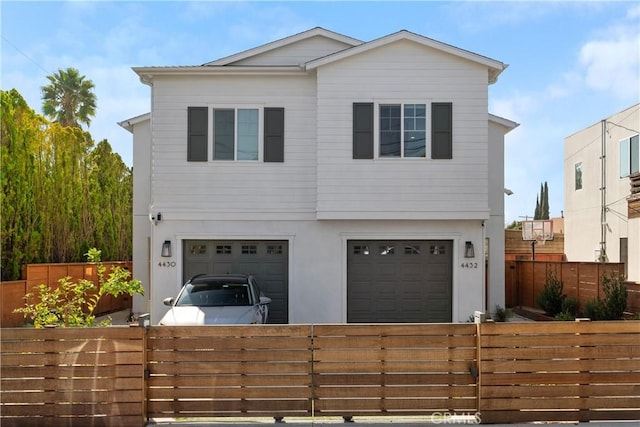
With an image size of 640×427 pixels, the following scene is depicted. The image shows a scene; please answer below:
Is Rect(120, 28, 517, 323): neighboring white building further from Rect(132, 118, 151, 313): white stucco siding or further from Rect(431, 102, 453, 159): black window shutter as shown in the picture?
Rect(132, 118, 151, 313): white stucco siding

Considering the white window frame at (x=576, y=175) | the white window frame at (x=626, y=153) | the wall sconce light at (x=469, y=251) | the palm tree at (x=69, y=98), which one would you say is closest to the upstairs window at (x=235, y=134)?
the wall sconce light at (x=469, y=251)

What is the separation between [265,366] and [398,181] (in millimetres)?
6985

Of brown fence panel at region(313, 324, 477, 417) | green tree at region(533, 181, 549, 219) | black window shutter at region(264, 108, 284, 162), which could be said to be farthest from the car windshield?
green tree at region(533, 181, 549, 219)

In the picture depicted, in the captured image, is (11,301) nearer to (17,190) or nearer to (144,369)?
(17,190)

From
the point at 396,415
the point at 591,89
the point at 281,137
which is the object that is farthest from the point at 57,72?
the point at 396,415

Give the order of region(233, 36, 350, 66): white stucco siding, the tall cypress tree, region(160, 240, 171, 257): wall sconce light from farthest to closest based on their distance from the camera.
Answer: the tall cypress tree, region(233, 36, 350, 66): white stucco siding, region(160, 240, 171, 257): wall sconce light

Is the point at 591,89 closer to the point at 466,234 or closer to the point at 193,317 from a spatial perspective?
the point at 466,234

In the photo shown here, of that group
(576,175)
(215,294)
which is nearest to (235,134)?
(215,294)

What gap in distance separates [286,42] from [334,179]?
4417mm

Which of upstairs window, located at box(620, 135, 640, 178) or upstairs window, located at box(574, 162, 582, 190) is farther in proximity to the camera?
upstairs window, located at box(574, 162, 582, 190)

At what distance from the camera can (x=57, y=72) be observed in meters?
29.6

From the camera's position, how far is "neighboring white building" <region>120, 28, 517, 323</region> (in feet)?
39.3

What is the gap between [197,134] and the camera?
12180 mm

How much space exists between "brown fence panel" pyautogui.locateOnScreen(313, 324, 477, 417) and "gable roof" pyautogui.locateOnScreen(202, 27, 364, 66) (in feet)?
31.3
